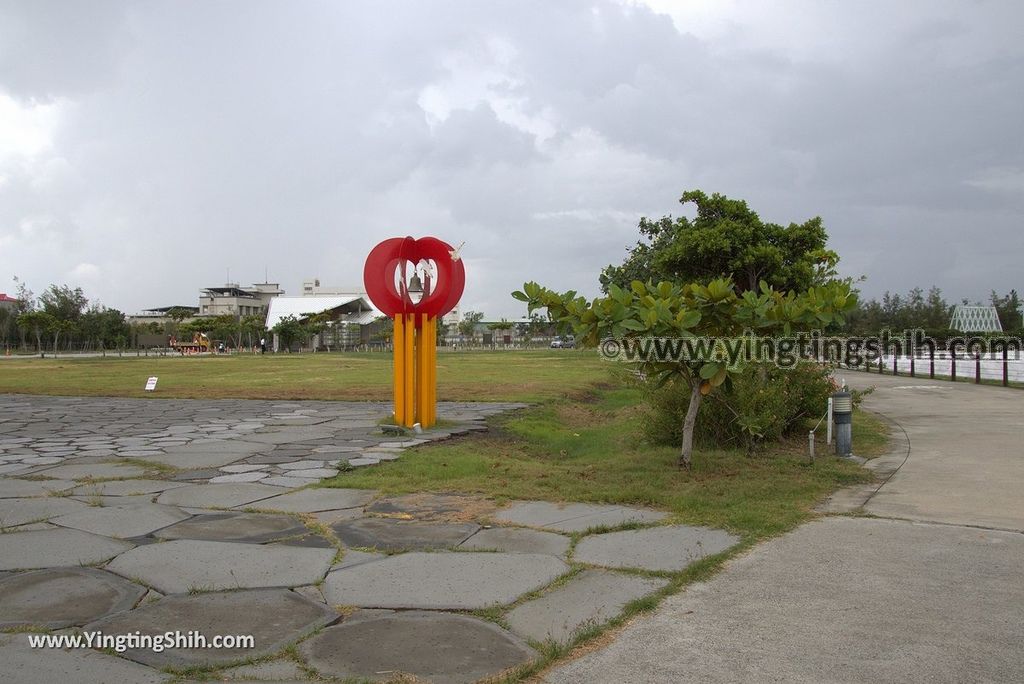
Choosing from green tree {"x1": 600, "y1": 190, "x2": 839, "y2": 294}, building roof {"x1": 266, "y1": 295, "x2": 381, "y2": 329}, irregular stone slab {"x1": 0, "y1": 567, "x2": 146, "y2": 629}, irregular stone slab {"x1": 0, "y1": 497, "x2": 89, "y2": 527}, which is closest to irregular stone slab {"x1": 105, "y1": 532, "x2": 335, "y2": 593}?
irregular stone slab {"x1": 0, "y1": 567, "x2": 146, "y2": 629}

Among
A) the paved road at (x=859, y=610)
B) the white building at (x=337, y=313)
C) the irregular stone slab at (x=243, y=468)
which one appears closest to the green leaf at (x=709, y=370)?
the paved road at (x=859, y=610)

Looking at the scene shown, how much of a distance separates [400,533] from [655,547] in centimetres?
176

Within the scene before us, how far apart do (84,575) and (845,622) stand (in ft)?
13.4

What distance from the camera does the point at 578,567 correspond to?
4590 mm

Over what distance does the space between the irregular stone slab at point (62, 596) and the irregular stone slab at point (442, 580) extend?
3.53 ft

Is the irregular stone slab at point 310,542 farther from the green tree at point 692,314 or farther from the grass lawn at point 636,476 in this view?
the green tree at point 692,314

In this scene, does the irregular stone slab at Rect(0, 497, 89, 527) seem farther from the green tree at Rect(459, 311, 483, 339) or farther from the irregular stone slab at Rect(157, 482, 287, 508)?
the green tree at Rect(459, 311, 483, 339)

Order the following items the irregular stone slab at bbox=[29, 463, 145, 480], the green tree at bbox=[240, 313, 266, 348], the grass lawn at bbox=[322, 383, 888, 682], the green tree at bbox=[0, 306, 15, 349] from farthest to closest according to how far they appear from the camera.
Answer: the green tree at bbox=[240, 313, 266, 348]
the green tree at bbox=[0, 306, 15, 349]
the irregular stone slab at bbox=[29, 463, 145, 480]
the grass lawn at bbox=[322, 383, 888, 682]

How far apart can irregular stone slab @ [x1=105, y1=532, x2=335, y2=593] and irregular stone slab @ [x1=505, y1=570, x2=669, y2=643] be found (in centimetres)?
132

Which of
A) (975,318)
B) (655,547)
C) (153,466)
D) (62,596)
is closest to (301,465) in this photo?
(153,466)

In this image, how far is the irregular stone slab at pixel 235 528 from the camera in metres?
5.26

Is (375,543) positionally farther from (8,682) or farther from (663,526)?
(8,682)

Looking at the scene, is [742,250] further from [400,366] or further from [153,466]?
[153,466]

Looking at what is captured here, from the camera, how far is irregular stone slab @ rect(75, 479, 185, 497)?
6.71 metres
